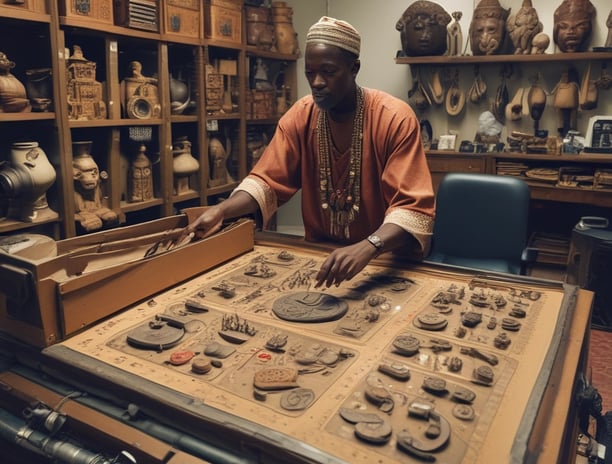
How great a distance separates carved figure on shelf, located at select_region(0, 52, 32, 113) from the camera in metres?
2.79

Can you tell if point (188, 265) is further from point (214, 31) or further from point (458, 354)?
point (214, 31)

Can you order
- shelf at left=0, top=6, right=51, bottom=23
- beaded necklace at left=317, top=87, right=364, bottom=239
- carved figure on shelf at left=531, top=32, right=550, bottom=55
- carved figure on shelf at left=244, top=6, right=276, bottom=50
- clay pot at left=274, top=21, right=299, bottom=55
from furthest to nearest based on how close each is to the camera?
clay pot at left=274, top=21, right=299, bottom=55, carved figure on shelf at left=244, top=6, right=276, bottom=50, carved figure on shelf at left=531, top=32, right=550, bottom=55, shelf at left=0, top=6, right=51, bottom=23, beaded necklace at left=317, top=87, right=364, bottom=239

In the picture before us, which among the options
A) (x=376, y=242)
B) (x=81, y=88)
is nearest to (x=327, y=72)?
(x=376, y=242)

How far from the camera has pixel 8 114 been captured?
9.12 feet

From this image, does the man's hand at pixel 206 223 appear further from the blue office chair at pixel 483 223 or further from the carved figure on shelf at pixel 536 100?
the carved figure on shelf at pixel 536 100

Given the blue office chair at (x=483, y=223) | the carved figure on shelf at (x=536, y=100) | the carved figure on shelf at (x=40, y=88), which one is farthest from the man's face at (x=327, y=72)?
the carved figure on shelf at (x=536, y=100)

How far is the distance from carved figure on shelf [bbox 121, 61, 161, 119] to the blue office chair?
190cm

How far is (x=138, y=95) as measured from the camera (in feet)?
11.7

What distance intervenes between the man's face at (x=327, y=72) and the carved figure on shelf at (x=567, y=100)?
114 inches

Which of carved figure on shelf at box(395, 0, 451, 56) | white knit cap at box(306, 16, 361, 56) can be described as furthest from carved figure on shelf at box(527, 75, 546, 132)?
white knit cap at box(306, 16, 361, 56)

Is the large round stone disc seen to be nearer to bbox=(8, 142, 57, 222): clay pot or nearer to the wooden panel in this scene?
bbox=(8, 142, 57, 222): clay pot

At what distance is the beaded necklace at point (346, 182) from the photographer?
6.84 ft

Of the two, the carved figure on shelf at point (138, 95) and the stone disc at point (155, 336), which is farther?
the carved figure on shelf at point (138, 95)

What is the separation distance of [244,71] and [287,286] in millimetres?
3094
